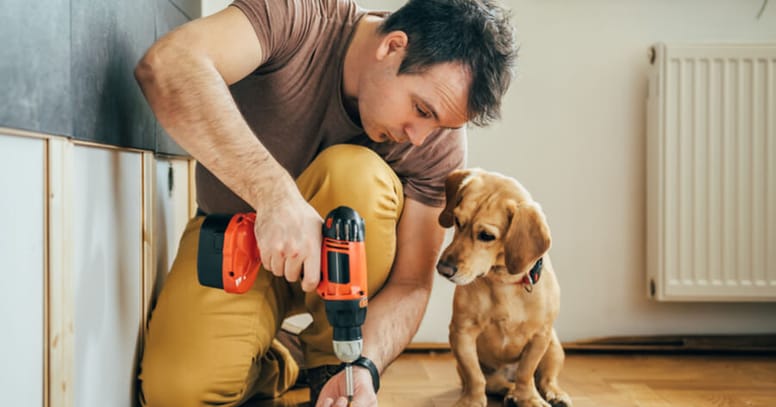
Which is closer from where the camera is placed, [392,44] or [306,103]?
[392,44]

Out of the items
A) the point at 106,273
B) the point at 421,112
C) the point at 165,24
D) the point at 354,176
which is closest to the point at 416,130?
the point at 421,112

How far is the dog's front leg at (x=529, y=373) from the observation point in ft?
5.20

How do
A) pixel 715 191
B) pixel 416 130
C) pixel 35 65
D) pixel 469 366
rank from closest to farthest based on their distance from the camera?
pixel 35 65 < pixel 416 130 < pixel 469 366 < pixel 715 191

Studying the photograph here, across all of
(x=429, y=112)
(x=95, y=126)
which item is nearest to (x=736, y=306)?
(x=429, y=112)

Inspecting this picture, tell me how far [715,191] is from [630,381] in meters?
0.73

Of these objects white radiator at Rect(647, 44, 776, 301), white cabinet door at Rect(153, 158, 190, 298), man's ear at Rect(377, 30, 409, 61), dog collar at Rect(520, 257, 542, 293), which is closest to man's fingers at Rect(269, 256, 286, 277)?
man's ear at Rect(377, 30, 409, 61)

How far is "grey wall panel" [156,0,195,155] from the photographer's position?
1.60 metres

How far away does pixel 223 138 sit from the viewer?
115cm

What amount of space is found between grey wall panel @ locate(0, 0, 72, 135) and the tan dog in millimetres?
842

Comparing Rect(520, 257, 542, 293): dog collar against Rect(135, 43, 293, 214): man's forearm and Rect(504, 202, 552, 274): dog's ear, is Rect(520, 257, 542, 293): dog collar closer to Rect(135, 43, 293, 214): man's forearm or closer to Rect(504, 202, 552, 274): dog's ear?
Rect(504, 202, 552, 274): dog's ear

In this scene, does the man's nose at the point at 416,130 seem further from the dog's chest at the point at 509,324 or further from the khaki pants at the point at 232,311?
the dog's chest at the point at 509,324

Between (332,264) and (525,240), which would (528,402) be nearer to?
(525,240)

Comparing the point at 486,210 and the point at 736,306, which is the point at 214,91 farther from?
the point at 736,306

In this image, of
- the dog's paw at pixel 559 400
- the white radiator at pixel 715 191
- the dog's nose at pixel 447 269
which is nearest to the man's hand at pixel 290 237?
the dog's nose at pixel 447 269
